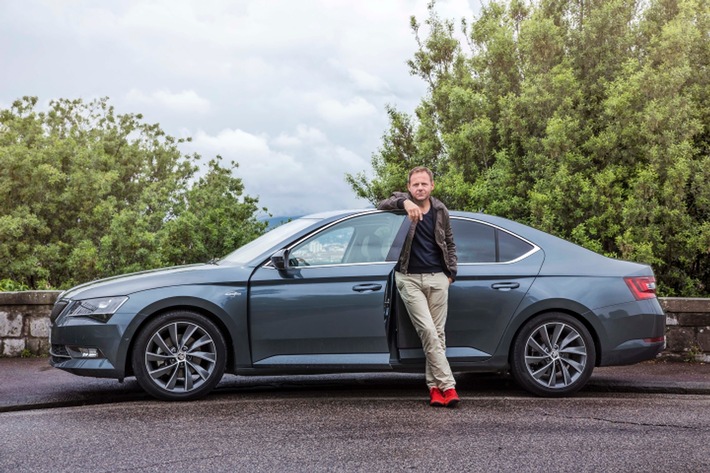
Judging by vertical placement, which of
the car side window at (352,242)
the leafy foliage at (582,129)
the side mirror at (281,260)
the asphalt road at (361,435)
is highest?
the leafy foliage at (582,129)

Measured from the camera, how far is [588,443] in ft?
18.4

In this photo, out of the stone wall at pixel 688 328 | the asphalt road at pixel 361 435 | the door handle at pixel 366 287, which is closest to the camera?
the asphalt road at pixel 361 435

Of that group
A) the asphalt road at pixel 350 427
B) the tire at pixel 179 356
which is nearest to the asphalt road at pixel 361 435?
the asphalt road at pixel 350 427

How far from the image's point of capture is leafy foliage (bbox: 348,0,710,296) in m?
13.6

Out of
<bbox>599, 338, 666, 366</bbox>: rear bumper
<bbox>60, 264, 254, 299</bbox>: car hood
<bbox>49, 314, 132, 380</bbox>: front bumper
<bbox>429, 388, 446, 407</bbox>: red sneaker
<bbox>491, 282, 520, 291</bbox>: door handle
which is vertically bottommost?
<bbox>429, 388, 446, 407</bbox>: red sneaker

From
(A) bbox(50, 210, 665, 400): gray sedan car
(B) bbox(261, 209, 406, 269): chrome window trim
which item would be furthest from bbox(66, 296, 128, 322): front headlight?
(B) bbox(261, 209, 406, 269): chrome window trim

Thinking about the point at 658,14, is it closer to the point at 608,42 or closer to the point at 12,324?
the point at 608,42

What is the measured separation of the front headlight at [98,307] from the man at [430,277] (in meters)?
2.23

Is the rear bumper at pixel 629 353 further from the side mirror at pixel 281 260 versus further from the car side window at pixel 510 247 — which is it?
the side mirror at pixel 281 260

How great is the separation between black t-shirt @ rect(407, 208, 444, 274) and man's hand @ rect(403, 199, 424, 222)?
0.29 ft

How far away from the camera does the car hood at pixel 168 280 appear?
6.86m

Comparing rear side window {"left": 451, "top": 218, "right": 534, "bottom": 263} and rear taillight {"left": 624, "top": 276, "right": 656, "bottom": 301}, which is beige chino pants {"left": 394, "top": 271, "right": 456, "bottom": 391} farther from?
rear taillight {"left": 624, "top": 276, "right": 656, "bottom": 301}

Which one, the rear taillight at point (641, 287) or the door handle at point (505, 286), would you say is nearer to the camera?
the door handle at point (505, 286)

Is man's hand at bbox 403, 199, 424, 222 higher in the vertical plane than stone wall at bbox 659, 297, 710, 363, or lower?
higher
